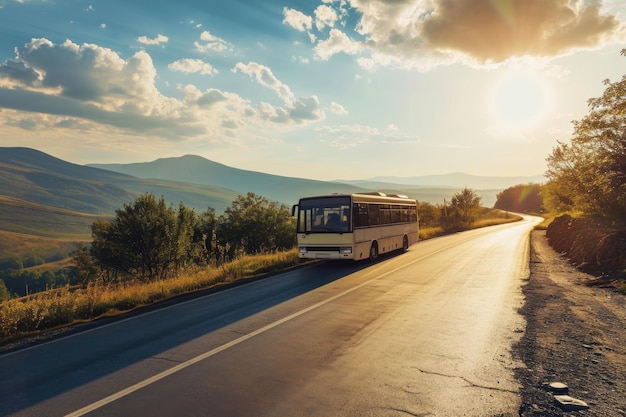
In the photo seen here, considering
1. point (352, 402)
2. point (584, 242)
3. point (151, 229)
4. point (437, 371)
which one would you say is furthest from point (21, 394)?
point (151, 229)

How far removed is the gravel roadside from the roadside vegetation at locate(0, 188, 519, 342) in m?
9.36

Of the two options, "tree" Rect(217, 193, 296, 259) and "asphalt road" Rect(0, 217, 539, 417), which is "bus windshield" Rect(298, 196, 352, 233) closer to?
"asphalt road" Rect(0, 217, 539, 417)

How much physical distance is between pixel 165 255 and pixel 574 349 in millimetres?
42508

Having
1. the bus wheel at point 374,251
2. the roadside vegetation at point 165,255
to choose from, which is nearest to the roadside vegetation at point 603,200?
the bus wheel at point 374,251

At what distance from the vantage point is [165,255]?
141ft

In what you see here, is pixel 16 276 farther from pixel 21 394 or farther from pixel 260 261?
pixel 21 394

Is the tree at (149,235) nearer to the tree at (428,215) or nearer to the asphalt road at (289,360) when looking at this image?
the tree at (428,215)

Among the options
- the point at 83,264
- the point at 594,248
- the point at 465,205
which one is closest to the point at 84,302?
the point at 594,248

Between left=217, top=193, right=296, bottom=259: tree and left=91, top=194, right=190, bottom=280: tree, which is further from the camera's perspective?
left=217, top=193, right=296, bottom=259: tree

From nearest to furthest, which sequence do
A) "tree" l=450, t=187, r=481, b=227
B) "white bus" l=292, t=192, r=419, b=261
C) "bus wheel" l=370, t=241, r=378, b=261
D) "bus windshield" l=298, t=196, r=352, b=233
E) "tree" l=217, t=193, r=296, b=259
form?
"white bus" l=292, t=192, r=419, b=261, "bus windshield" l=298, t=196, r=352, b=233, "bus wheel" l=370, t=241, r=378, b=261, "tree" l=217, t=193, r=296, b=259, "tree" l=450, t=187, r=481, b=227

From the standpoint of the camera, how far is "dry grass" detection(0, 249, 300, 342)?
8.51 meters

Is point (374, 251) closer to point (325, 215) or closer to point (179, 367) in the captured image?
point (325, 215)

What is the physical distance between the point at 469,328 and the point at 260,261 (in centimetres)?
1147

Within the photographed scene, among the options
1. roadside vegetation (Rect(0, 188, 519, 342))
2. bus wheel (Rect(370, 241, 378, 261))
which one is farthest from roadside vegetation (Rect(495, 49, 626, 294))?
roadside vegetation (Rect(0, 188, 519, 342))
